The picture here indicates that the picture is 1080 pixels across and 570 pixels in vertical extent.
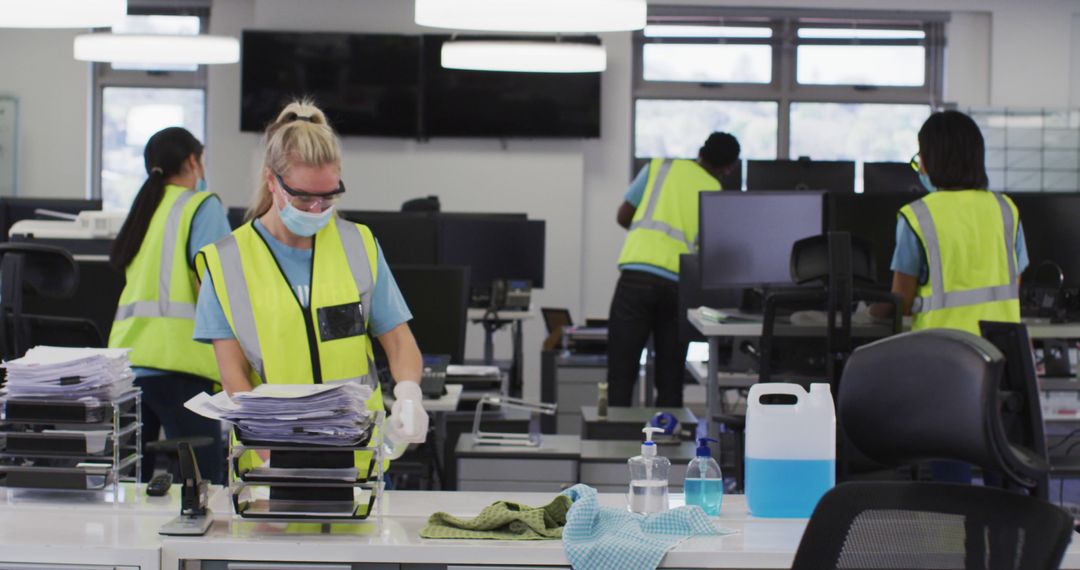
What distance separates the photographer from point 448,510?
213 cm

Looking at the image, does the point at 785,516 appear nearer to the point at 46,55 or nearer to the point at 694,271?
the point at 694,271

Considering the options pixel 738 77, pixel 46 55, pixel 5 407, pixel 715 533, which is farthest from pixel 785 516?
pixel 46 55

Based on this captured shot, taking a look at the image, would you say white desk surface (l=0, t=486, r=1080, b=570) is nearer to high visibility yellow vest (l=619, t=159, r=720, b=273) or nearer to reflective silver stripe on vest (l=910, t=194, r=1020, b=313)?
reflective silver stripe on vest (l=910, t=194, r=1020, b=313)

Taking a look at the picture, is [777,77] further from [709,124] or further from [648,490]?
[648,490]

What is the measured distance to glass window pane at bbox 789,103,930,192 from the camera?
9320 mm

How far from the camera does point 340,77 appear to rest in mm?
8727

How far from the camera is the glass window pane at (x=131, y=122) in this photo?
945cm

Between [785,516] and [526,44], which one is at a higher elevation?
[526,44]

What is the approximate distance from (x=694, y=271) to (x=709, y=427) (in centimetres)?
75

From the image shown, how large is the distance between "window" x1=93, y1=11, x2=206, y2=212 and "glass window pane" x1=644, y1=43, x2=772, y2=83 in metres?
3.37

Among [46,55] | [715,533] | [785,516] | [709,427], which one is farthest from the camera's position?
[46,55]

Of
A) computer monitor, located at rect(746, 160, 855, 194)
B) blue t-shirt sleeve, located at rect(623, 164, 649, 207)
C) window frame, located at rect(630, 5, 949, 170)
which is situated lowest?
blue t-shirt sleeve, located at rect(623, 164, 649, 207)

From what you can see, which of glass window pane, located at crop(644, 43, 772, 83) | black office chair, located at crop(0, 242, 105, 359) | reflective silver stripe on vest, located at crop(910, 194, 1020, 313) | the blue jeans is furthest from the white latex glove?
glass window pane, located at crop(644, 43, 772, 83)

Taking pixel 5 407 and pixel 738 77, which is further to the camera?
pixel 738 77
